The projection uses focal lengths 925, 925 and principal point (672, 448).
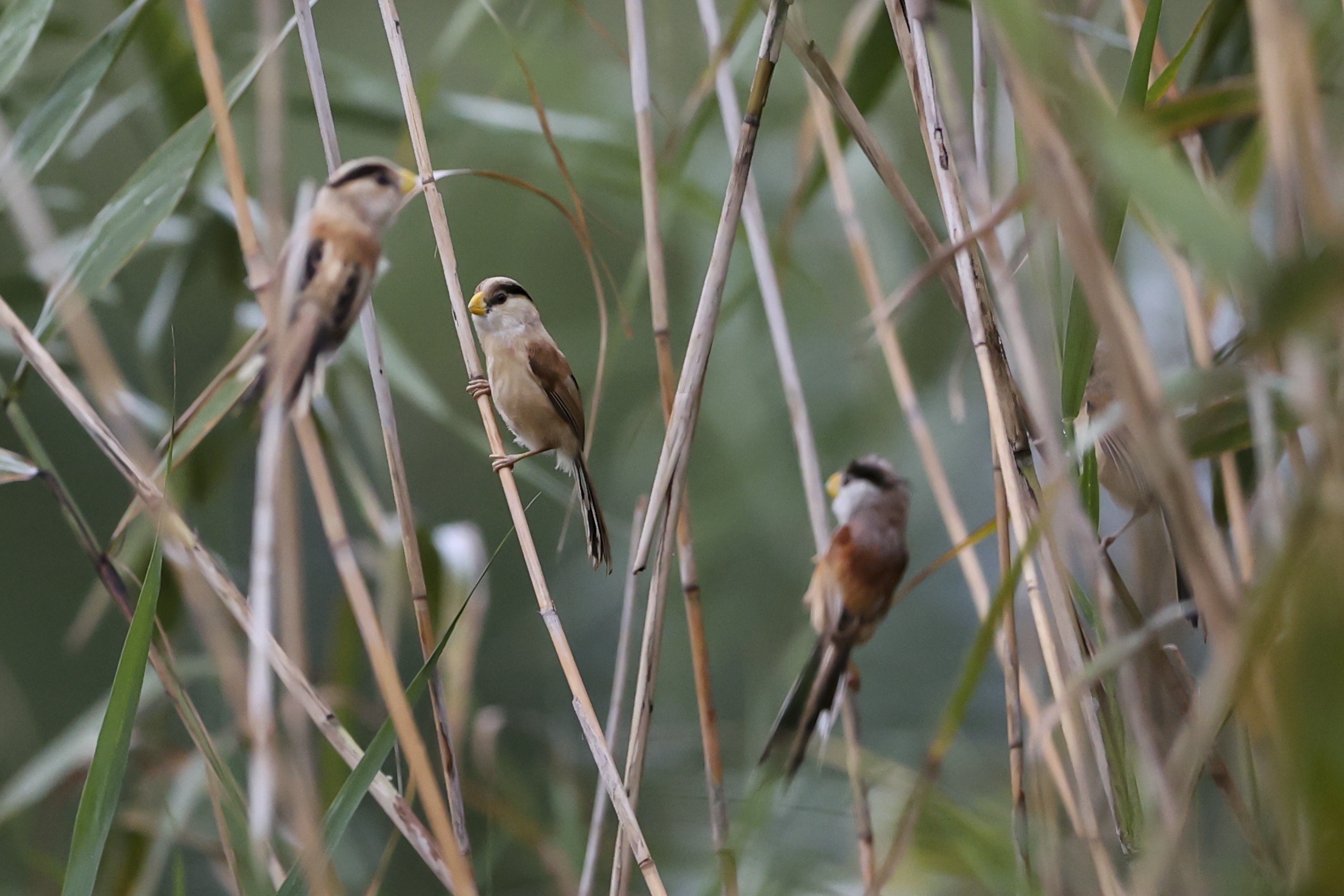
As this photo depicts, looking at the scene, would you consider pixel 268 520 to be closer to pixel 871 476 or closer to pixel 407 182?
pixel 407 182

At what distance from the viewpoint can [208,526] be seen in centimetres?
78

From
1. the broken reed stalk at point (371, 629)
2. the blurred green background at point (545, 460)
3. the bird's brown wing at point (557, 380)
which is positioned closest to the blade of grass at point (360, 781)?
the broken reed stalk at point (371, 629)

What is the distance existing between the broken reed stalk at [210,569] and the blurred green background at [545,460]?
18 centimetres

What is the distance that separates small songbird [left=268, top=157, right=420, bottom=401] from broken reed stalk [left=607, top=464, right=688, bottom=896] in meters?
0.20

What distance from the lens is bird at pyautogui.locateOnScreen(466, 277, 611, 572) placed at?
548mm

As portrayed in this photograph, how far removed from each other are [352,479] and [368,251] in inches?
12.9

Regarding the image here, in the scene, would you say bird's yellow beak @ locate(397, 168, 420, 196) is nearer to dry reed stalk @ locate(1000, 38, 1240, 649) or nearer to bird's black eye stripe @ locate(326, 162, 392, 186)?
bird's black eye stripe @ locate(326, 162, 392, 186)

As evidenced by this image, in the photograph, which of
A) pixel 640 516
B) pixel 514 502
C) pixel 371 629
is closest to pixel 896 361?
pixel 640 516

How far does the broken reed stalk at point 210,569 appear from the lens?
46 centimetres

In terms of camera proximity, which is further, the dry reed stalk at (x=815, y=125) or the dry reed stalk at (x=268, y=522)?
the dry reed stalk at (x=815, y=125)

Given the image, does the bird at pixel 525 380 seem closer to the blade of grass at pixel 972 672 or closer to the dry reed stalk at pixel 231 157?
the dry reed stalk at pixel 231 157

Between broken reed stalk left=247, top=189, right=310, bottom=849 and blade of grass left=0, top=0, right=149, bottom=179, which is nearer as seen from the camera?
broken reed stalk left=247, top=189, right=310, bottom=849

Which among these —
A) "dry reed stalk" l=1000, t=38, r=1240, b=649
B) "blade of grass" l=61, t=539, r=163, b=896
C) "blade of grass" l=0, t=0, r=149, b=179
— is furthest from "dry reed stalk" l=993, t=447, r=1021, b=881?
"blade of grass" l=0, t=0, r=149, b=179

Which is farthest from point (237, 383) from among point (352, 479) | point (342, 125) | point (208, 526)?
point (342, 125)
